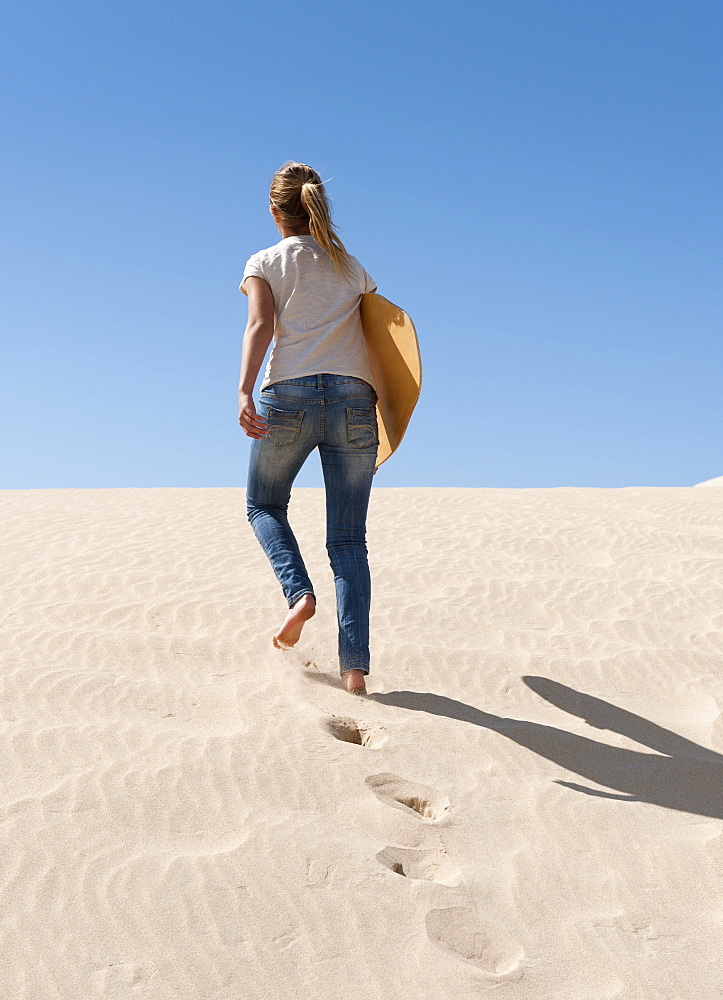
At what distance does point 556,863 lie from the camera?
8.98ft

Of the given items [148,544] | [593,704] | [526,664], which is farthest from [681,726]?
[148,544]

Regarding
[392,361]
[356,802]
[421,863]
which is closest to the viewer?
[421,863]

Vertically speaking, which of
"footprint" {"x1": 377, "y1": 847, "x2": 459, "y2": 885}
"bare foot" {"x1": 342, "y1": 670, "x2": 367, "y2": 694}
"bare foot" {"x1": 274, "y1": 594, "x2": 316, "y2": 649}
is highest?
"bare foot" {"x1": 274, "y1": 594, "x2": 316, "y2": 649}

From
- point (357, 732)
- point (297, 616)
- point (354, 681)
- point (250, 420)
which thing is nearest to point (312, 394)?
point (250, 420)

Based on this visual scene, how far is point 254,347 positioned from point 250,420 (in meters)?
0.35

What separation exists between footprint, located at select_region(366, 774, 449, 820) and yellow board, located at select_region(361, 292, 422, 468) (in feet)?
5.58

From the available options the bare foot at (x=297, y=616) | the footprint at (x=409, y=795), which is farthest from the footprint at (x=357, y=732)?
the bare foot at (x=297, y=616)

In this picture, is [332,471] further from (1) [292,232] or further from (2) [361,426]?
(1) [292,232]

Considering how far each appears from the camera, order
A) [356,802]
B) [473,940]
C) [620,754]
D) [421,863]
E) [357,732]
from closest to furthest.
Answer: [473,940] → [421,863] → [356,802] → [357,732] → [620,754]

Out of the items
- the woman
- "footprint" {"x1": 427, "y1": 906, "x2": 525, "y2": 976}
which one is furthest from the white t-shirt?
"footprint" {"x1": 427, "y1": 906, "x2": 525, "y2": 976}

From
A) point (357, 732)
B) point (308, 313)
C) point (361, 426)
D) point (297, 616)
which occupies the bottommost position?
point (357, 732)

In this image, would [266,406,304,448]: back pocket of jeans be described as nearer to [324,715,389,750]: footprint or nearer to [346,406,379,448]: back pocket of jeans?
[346,406,379,448]: back pocket of jeans

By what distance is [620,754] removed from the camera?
12.1 feet

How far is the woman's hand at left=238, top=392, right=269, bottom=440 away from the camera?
3.77 metres
